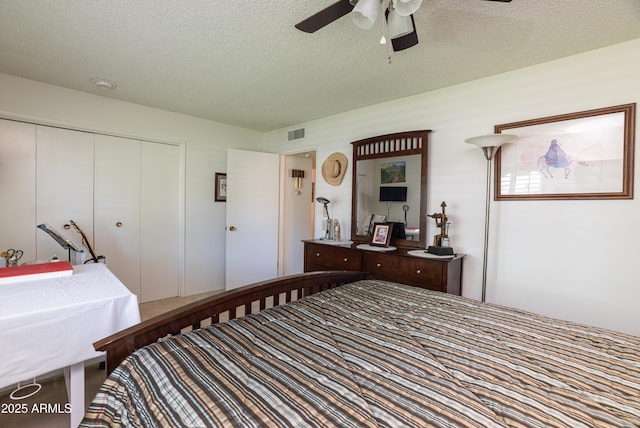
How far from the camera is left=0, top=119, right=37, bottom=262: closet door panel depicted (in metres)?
2.80

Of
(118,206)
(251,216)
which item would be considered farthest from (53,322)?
(251,216)

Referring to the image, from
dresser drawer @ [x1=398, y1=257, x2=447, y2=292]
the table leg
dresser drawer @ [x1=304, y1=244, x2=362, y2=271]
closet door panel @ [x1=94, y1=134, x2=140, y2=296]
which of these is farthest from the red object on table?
dresser drawer @ [x1=398, y1=257, x2=447, y2=292]

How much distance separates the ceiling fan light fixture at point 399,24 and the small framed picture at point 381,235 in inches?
74.5

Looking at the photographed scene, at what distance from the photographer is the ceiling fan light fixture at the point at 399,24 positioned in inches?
57.3

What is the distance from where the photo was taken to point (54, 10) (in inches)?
69.0

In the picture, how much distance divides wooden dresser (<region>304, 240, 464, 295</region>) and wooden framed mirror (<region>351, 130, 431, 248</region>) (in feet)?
0.95

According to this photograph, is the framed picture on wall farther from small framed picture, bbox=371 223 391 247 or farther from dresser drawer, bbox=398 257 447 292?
small framed picture, bbox=371 223 391 247

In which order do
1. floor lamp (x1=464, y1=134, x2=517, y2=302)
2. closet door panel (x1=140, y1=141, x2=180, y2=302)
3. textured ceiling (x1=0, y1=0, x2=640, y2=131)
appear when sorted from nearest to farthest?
textured ceiling (x1=0, y1=0, x2=640, y2=131) → floor lamp (x1=464, y1=134, x2=517, y2=302) → closet door panel (x1=140, y1=141, x2=180, y2=302)

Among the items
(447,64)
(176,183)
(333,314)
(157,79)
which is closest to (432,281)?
(333,314)

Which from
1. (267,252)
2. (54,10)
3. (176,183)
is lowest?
(267,252)

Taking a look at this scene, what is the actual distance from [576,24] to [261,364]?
250cm

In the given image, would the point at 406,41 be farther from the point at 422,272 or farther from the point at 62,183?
the point at 62,183

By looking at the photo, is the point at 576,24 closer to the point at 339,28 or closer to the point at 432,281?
the point at 339,28

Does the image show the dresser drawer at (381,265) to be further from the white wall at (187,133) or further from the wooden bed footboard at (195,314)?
the white wall at (187,133)
